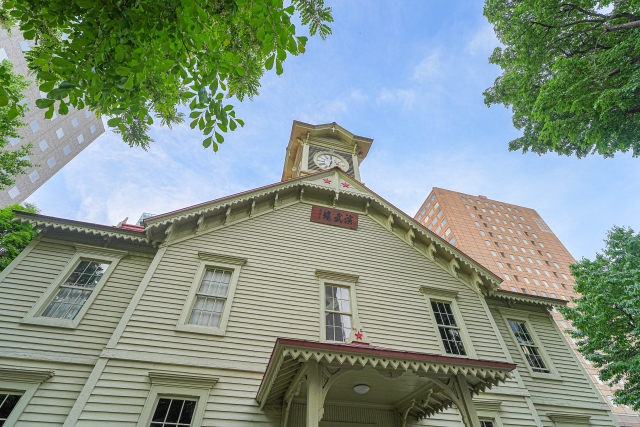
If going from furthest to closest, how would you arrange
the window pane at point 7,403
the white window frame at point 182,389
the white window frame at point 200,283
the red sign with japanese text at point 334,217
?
the red sign with japanese text at point 334,217 < the white window frame at point 200,283 < the white window frame at point 182,389 < the window pane at point 7,403

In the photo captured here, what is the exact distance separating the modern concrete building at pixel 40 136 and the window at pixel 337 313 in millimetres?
33514

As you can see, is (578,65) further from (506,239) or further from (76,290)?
(506,239)

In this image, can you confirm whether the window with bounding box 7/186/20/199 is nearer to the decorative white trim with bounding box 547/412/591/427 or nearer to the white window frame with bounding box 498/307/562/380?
the white window frame with bounding box 498/307/562/380

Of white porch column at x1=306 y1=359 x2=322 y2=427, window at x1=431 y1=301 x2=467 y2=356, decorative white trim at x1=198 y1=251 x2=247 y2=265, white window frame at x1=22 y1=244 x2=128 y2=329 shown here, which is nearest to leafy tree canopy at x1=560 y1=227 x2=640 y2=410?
window at x1=431 y1=301 x2=467 y2=356

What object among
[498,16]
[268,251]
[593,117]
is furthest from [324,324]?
[498,16]

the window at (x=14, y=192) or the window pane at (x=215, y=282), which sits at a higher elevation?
the window at (x=14, y=192)

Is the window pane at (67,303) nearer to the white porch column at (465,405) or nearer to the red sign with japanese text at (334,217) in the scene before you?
the red sign with japanese text at (334,217)

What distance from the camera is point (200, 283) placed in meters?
8.27

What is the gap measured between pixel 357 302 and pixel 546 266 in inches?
2842

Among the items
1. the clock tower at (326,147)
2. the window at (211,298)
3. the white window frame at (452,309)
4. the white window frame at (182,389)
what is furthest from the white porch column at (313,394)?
the clock tower at (326,147)

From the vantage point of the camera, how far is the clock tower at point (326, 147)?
14.1 m

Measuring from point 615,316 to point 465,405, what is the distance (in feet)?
42.9

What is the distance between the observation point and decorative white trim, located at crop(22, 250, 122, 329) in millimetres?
6949

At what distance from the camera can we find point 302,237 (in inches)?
397
